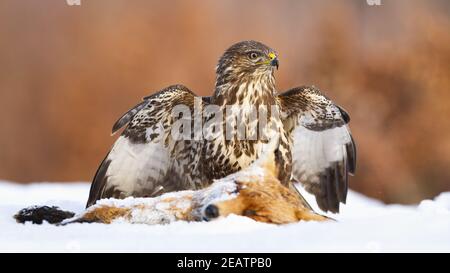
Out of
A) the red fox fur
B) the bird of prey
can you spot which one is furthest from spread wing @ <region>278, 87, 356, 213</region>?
the red fox fur

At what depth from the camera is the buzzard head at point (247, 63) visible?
5.04 m

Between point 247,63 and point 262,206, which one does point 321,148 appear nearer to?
point 247,63

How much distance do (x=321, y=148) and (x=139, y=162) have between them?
4.86 feet

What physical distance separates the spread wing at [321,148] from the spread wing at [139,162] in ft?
3.20

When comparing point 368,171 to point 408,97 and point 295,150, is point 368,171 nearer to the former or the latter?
point 408,97

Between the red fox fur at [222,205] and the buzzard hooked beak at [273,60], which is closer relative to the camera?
the red fox fur at [222,205]

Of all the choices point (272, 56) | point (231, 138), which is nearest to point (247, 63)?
point (272, 56)

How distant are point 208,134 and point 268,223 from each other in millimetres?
1617

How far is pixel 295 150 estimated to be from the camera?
5.66 m

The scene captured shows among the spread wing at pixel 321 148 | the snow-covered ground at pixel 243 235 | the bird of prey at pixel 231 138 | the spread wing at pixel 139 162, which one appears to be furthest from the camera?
the spread wing at pixel 321 148

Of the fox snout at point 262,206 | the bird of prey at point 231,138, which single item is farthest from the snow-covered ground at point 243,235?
the bird of prey at point 231,138

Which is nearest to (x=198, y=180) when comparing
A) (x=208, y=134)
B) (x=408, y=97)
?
(x=208, y=134)

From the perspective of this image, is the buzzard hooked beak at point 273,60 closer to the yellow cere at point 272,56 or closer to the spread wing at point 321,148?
the yellow cere at point 272,56

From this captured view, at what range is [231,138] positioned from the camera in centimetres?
490
